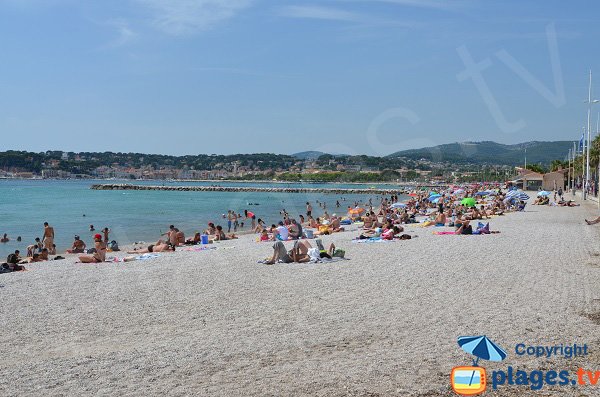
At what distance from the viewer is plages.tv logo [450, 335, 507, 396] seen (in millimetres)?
4434

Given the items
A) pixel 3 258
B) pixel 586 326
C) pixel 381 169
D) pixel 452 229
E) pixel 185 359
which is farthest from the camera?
pixel 381 169

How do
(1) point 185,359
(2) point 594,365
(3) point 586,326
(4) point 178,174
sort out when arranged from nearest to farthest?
1. (2) point 594,365
2. (1) point 185,359
3. (3) point 586,326
4. (4) point 178,174

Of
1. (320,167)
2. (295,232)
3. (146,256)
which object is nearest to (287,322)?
(146,256)

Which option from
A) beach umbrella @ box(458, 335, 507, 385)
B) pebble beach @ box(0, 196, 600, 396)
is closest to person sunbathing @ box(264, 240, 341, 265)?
pebble beach @ box(0, 196, 600, 396)

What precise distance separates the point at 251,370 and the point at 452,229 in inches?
593

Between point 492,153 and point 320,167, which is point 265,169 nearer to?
point 320,167

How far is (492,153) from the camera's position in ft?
602

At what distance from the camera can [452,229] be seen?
19.2 meters

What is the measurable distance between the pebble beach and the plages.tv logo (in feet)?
0.39

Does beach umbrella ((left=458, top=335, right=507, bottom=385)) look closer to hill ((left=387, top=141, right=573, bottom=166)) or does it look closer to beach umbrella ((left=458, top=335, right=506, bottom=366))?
beach umbrella ((left=458, top=335, right=506, bottom=366))

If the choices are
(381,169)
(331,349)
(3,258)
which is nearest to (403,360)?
(331,349)

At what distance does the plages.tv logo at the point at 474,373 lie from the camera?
4.43 meters

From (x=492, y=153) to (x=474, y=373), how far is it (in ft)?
620

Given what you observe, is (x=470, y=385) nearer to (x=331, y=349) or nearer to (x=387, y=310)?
(x=331, y=349)
